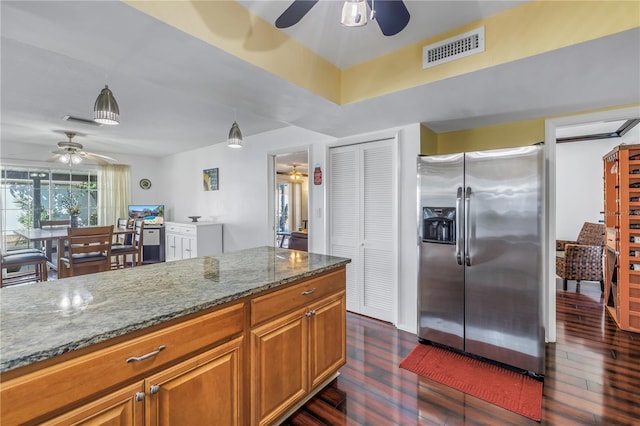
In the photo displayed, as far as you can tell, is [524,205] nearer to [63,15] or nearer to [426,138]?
[426,138]

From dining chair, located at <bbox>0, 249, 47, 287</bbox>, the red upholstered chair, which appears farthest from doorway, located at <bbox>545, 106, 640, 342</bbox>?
dining chair, located at <bbox>0, 249, 47, 287</bbox>

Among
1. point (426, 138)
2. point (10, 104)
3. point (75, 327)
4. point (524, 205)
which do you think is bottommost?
point (75, 327)

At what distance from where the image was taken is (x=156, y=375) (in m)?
1.10

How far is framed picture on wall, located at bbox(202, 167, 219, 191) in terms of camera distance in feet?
17.2

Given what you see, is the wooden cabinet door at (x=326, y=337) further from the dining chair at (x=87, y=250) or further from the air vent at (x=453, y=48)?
the dining chair at (x=87, y=250)

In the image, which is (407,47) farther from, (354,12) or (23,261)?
(23,261)

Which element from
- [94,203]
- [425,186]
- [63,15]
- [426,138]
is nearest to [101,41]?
[63,15]

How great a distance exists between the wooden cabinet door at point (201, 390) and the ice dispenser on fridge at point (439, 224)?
6.35 feet

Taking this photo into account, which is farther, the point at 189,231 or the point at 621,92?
the point at 189,231

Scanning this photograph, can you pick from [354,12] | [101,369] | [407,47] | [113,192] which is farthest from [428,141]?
[113,192]

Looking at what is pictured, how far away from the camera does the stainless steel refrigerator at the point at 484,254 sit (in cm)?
218

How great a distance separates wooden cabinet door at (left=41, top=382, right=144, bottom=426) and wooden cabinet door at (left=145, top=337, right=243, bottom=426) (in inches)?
1.4

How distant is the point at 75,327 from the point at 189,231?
168 inches

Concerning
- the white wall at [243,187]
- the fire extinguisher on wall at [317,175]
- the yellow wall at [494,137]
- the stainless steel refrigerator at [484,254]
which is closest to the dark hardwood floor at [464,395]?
the stainless steel refrigerator at [484,254]
